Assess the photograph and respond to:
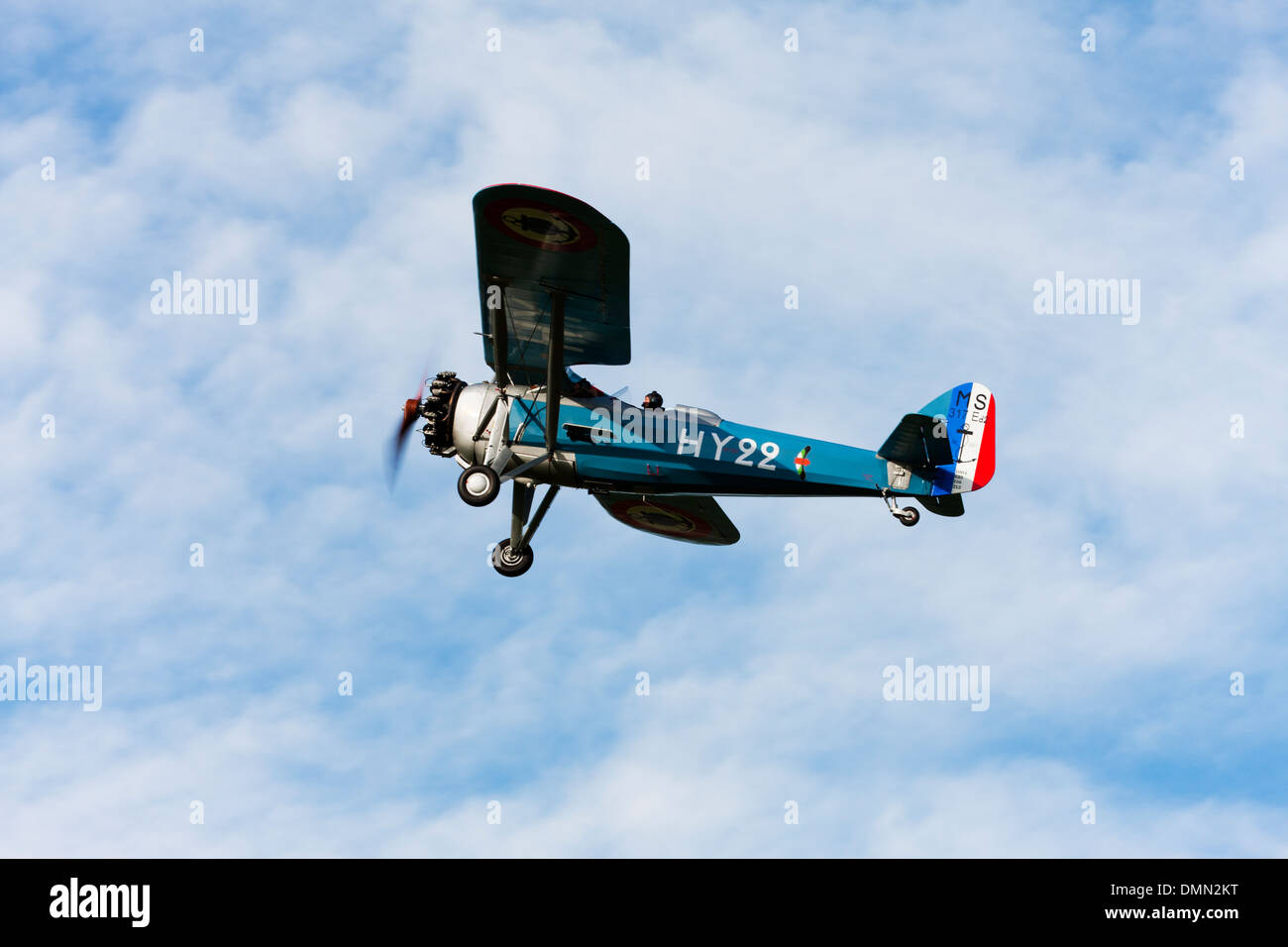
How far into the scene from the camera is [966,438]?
21328 mm

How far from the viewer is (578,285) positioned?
816 inches

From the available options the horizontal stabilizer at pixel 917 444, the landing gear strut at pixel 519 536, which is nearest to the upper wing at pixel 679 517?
the landing gear strut at pixel 519 536

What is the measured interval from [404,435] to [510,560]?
259 centimetres

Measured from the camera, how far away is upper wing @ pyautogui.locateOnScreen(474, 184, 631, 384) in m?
19.3

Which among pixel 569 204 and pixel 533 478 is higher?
pixel 569 204

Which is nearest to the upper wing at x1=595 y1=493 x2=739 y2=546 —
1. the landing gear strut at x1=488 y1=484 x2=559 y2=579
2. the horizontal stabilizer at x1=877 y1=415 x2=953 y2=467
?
the landing gear strut at x1=488 y1=484 x2=559 y2=579

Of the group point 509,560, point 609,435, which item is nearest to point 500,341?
point 609,435

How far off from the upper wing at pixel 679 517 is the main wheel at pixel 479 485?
12.5 feet

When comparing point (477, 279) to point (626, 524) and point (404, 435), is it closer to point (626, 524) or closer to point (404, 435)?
point (404, 435)

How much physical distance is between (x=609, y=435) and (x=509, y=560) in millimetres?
2902

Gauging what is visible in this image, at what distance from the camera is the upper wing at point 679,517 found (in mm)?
24938

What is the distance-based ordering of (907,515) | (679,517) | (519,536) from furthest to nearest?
(679,517), (519,536), (907,515)

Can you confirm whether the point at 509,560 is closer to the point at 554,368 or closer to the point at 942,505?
the point at 554,368
